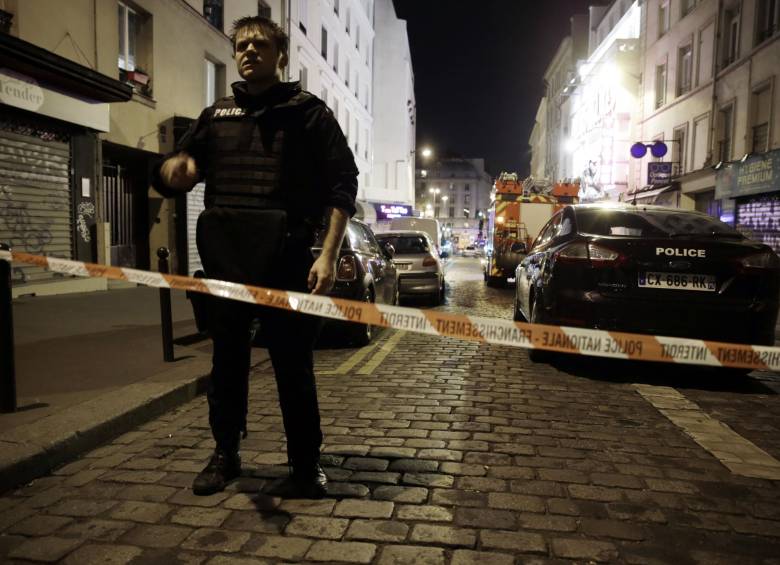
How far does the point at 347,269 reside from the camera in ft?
22.1

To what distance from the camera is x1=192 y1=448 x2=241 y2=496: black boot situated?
287cm

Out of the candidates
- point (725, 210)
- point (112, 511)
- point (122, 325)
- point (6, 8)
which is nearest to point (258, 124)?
point (112, 511)

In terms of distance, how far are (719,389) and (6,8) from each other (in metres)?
11.5

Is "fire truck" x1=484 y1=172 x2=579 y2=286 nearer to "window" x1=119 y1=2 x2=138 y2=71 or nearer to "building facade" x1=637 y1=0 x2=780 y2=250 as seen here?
"building facade" x1=637 y1=0 x2=780 y2=250

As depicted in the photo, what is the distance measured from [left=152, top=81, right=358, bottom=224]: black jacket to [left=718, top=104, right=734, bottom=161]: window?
19.9 m

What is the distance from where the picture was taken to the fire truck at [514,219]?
1692 centimetres

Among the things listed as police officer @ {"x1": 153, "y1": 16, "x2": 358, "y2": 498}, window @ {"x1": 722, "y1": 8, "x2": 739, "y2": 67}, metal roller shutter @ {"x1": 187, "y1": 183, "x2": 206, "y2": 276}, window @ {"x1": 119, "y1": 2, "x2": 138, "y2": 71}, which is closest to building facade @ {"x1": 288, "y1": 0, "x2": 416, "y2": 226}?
metal roller shutter @ {"x1": 187, "y1": 183, "x2": 206, "y2": 276}

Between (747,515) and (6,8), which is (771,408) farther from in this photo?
(6,8)

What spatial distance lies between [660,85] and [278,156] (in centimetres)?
2643

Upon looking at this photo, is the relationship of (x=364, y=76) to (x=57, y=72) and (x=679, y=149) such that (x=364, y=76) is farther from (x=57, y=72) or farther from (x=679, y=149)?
(x=57, y=72)

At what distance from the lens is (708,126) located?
20047 millimetres

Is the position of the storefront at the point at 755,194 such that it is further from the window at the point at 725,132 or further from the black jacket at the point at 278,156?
the black jacket at the point at 278,156

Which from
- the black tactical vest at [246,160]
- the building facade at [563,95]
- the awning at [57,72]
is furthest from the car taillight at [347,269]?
the building facade at [563,95]

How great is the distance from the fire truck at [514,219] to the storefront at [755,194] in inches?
184
